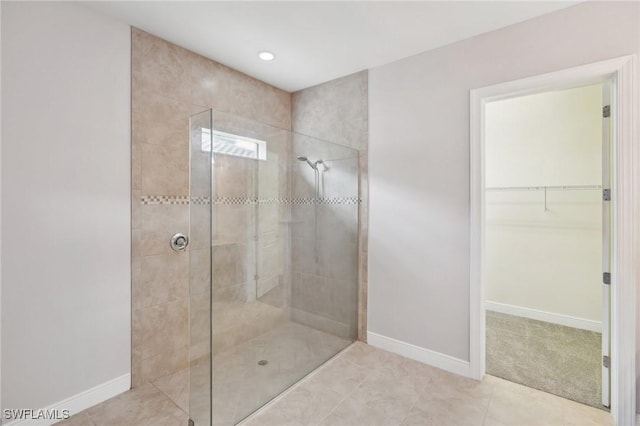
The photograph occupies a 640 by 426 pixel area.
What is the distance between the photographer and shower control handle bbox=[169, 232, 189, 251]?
2189 millimetres

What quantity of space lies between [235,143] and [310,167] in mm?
710

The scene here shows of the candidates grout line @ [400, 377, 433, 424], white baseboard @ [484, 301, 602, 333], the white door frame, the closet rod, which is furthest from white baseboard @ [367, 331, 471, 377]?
the closet rod

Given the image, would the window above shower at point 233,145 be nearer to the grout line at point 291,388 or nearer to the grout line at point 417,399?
the grout line at point 291,388

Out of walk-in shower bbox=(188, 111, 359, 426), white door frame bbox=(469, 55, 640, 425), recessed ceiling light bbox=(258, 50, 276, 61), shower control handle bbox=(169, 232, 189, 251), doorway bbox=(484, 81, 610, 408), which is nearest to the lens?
white door frame bbox=(469, 55, 640, 425)

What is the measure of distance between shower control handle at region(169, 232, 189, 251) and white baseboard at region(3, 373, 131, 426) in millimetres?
915

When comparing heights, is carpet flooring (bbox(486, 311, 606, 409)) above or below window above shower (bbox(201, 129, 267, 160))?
below

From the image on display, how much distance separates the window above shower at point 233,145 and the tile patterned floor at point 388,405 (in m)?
1.64

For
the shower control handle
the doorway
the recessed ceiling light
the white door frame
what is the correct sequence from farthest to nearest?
1. the doorway
2. the recessed ceiling light
3. the shower control handle
4. the white door frame

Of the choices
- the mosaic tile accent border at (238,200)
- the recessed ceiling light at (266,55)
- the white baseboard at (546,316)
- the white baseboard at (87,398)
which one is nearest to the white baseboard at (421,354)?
the white baseboard at (546,316)

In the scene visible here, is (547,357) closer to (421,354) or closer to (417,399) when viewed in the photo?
(421,354)

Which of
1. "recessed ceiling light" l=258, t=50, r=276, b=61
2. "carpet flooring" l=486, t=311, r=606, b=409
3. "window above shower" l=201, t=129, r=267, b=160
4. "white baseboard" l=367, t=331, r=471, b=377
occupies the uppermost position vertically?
"recessed ceiling light" l=258, t=50, r=276, b=61

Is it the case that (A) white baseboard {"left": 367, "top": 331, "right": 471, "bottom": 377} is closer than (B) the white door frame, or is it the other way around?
(B) the white door frame

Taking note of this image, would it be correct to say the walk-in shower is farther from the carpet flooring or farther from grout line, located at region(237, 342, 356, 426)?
the carpet flooring

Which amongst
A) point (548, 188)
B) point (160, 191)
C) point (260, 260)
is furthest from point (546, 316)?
point (160, 191)
